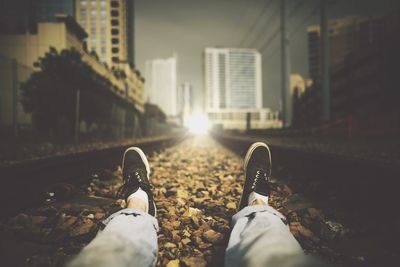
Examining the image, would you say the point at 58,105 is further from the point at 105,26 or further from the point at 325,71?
the point at 105,26

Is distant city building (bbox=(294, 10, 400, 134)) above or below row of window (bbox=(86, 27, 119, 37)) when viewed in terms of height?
below

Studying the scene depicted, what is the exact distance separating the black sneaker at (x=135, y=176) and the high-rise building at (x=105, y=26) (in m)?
80.6

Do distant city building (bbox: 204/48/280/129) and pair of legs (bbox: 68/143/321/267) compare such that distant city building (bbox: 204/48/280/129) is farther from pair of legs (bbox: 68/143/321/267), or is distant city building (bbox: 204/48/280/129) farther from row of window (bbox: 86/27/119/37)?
pair of legs (bbox: 68/143/321/267)

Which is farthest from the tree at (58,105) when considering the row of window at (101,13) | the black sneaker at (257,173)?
the row of window at (101,13)

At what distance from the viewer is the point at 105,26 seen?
79.2 metres

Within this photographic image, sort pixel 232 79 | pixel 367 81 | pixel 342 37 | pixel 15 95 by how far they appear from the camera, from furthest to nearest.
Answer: pixel 232 79
pixel 342 37
pixel 367 81
pixel 15 95

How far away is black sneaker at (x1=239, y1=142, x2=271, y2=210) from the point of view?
2172 mm

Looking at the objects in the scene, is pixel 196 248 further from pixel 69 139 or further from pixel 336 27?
pixel 336 27

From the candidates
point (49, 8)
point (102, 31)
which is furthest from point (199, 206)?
point (102, 31)

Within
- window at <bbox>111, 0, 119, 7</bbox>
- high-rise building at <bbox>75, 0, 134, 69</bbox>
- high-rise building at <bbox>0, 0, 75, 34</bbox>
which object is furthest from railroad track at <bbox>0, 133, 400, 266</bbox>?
window at <bbox>111, 0, 119, 7</bbox>

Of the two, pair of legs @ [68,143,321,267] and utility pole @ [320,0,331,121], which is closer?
pair of legs @ [68,143,321,267]

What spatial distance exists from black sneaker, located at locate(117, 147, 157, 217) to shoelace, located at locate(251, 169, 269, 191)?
2.67 ft

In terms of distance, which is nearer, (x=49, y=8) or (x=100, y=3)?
(x=49, y=8)

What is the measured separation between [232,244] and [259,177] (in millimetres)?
1101
